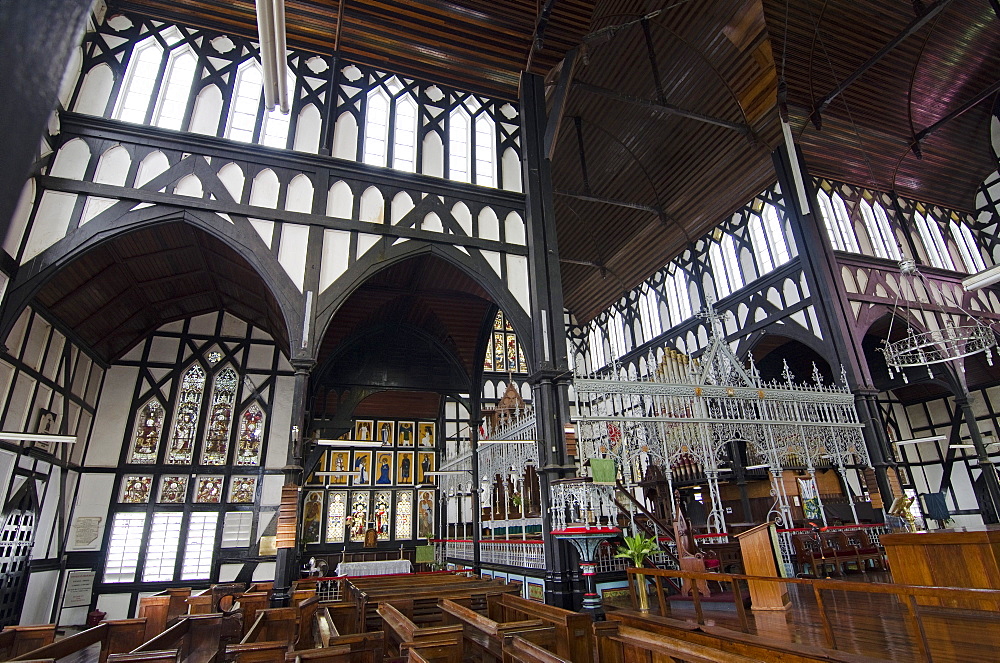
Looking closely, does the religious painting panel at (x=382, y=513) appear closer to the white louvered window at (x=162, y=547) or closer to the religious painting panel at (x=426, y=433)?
the religious painting panel at (x=426, y=433)

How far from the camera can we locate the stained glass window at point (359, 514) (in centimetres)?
1630

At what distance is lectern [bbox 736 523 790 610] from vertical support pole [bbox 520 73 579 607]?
293 cm

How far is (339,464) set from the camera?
16969mm

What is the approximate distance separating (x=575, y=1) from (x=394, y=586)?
11.6 metres

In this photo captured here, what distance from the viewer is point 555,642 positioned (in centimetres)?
466

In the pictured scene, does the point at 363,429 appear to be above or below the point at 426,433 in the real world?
above

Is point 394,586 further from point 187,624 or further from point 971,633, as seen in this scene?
point 971,633

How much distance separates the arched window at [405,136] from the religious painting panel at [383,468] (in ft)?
32.0

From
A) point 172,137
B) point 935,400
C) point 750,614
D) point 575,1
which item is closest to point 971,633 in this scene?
point 750,614

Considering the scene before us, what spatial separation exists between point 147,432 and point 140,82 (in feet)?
27.3

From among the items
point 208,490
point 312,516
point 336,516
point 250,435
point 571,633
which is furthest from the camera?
point 336,516

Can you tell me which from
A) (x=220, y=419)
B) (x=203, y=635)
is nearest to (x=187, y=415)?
(x=220, y=419)

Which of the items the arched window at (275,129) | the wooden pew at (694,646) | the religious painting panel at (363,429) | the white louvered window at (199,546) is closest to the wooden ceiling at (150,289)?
the arched window at (275,129)

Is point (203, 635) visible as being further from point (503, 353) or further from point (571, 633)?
point (503, 353)
